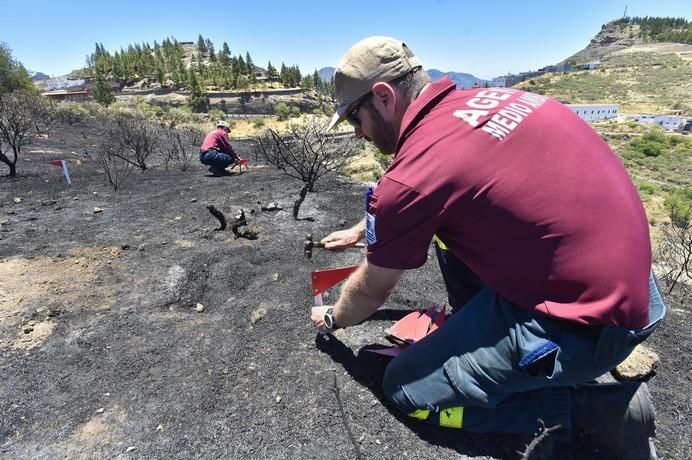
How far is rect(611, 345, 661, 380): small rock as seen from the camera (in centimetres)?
227

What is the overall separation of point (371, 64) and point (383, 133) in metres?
0.30

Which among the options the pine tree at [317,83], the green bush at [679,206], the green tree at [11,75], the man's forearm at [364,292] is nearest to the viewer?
the man's forearm at [364,292]

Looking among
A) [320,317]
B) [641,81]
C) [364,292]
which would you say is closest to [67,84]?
[320,317]

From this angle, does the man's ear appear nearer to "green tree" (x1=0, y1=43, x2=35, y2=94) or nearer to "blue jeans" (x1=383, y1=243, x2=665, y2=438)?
"blue jeans" (x1=383, y1=243, x2=665, y2=438)

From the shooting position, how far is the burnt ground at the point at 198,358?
191cm

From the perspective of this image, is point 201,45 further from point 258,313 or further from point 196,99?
point 258,313

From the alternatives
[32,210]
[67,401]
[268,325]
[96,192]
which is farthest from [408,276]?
[96,192]

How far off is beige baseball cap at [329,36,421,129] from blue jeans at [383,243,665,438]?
1.00 m

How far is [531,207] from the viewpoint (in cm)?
135

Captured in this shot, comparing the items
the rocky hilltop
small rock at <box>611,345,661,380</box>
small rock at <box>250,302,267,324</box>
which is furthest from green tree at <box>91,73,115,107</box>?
the rocky hilltop

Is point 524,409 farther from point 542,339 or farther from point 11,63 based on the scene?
point 11,63

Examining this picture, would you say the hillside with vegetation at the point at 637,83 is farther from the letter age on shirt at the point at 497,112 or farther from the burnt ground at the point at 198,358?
the letter age on shirt at the point at 497,112

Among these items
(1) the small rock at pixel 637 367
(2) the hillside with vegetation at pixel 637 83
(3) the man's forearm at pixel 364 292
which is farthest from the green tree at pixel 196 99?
(2) the hillside with vegetation at pixel 637 83

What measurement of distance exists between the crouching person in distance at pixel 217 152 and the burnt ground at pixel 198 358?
4.81 m
